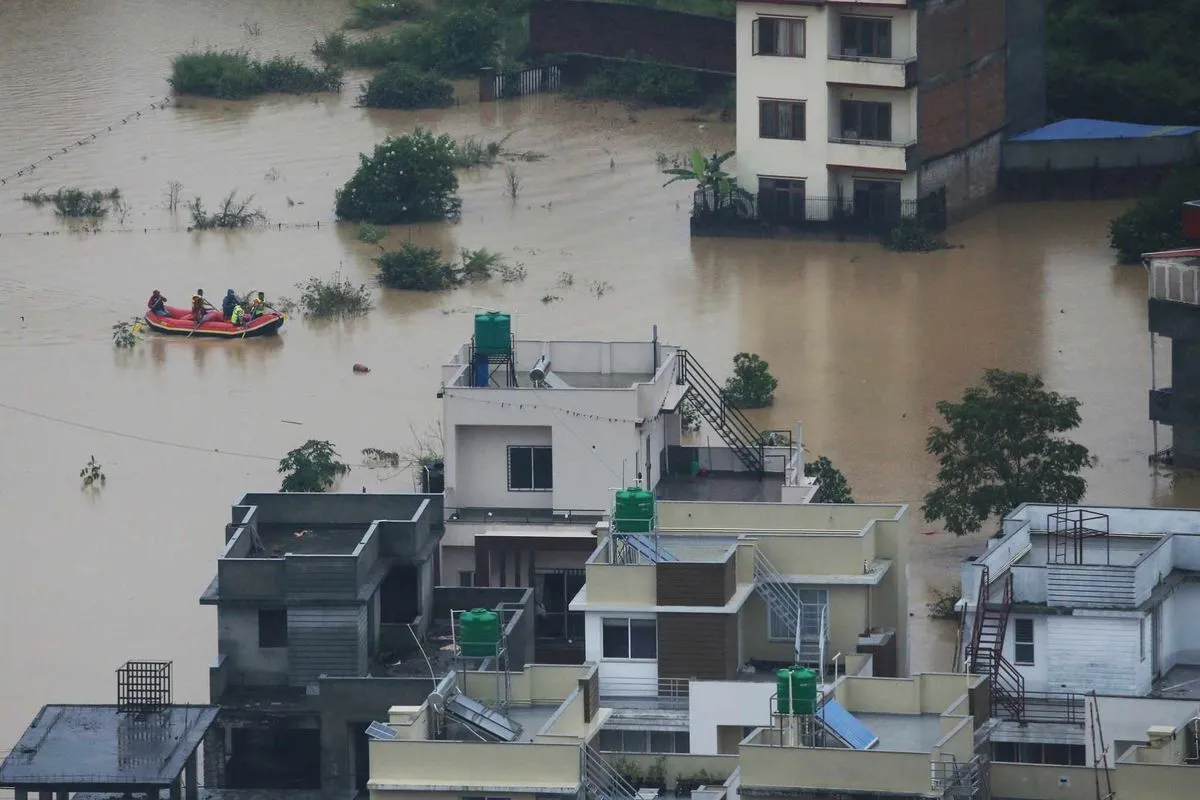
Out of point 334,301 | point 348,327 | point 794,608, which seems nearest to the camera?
point 794,608

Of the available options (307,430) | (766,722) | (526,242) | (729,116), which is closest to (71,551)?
(307,430)

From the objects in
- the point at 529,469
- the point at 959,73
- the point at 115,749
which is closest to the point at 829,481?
the point at 529,469

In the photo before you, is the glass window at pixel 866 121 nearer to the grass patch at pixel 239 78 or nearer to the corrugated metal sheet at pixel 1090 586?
the grass patch at pixel 239 78

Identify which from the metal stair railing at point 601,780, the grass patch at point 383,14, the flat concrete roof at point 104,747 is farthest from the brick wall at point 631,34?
the metal stair railing at point 601,780

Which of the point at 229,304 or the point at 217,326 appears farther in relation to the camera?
the point at 229,304

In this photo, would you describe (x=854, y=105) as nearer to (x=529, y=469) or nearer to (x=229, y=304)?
(x=229, y=304)

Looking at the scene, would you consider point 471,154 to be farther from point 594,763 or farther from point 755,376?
point 594,763

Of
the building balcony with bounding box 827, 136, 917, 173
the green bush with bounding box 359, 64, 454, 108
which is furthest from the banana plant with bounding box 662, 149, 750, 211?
the green bush with bounding box 359, 64, 454, 108
